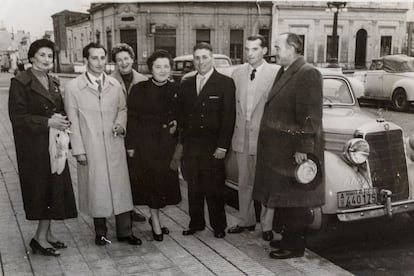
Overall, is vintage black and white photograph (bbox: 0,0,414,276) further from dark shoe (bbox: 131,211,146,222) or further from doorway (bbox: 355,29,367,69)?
doorway (bbox: 355,29,367,69)

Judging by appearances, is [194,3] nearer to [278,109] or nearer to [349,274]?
[278,109]

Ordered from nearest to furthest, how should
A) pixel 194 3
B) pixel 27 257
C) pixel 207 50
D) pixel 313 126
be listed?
pixel 313 126
pixel 27 257
pixel 207 50
pixel 194 3

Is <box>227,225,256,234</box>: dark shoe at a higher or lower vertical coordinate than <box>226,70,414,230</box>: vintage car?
lower

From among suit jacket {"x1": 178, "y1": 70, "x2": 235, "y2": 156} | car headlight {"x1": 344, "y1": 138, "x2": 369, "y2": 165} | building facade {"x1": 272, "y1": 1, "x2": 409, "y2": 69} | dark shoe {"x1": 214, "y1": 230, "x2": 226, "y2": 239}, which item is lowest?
dark shoe {"x1": 214, "y1": 230, "x2": 226, "y2": 239}

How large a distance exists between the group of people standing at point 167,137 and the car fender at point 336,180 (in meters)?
0.27

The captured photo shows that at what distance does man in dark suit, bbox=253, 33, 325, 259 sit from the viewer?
2.85 meters

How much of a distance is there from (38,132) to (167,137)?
890 millimetres

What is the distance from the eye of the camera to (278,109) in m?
2.96

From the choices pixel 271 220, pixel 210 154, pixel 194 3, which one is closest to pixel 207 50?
pixel 210 154

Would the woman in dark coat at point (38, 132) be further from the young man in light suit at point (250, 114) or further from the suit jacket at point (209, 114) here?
the young man in light suit at point (250, 114)

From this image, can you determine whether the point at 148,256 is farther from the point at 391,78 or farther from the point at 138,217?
the point at 391,78

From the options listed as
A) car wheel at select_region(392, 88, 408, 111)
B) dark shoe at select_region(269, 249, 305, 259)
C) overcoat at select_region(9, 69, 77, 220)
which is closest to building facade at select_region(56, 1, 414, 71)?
overcoat at select_region(9, 69, 77, 220)

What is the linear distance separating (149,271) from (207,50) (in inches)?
64.6

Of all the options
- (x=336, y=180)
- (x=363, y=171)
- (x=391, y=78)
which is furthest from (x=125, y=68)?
(x=391, y=78)
